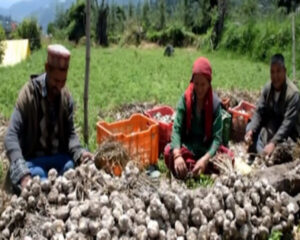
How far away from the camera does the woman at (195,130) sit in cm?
366

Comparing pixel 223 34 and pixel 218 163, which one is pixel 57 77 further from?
pixel 223 34

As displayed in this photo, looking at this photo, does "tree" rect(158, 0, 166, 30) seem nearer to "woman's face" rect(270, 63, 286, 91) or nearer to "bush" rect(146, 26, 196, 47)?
"bush" rect(146, 26, 196, 47)

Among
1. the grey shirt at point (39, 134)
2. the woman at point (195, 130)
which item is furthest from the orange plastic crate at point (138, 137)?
the grey shirt at point (39, 134)

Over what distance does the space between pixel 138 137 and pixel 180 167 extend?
2.60 feet

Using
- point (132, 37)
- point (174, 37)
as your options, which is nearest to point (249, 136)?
point (174, 37)

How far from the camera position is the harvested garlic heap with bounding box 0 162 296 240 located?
2.34 metres

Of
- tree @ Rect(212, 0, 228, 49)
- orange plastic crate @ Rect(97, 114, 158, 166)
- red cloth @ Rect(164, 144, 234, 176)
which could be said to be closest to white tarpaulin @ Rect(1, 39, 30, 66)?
tree @ Rect(212, 0, 228, 49)

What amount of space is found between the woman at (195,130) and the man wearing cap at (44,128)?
868mm

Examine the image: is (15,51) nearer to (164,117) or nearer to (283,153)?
(164,117)

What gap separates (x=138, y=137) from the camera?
4.28 meters

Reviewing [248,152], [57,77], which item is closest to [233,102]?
[248,152]

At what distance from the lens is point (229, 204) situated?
2.63m

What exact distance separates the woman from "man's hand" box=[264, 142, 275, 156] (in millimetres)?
585

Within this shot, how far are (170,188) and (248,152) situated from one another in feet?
7.61
